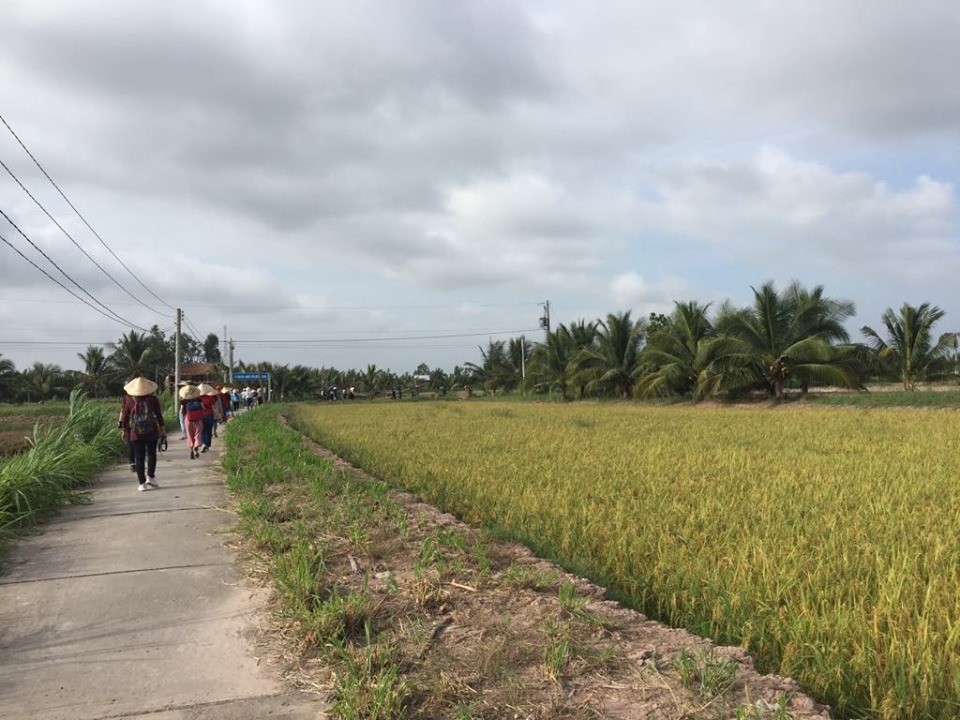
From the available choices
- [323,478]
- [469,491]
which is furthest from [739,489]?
[323,478]

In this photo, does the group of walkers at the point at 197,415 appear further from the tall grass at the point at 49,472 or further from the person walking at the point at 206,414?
the tall grass at the point at 49,472

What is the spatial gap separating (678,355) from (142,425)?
2395cm

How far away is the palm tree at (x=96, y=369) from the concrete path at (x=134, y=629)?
172ft

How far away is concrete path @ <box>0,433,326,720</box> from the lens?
8.84 feet

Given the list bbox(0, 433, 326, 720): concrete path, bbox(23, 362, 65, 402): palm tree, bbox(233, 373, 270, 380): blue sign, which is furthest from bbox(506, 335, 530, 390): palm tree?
bbox(0, 433, 326, 720): concrete path

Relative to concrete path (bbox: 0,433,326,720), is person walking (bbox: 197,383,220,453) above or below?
above

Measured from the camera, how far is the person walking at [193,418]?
464 inches

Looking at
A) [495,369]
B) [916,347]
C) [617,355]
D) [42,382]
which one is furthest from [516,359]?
[42,382]

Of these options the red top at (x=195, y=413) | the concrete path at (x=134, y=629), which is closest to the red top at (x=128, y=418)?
the concrete path at (x=134, y=629)

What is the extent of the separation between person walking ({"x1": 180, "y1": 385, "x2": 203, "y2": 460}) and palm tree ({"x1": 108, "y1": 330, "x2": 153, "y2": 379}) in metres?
38.7

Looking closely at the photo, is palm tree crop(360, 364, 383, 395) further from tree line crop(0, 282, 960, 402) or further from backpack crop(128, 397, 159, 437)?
backpack crop(128, 397, 159, 437)

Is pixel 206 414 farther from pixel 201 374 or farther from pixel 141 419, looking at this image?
pixel 201 374

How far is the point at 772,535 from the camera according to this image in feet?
15.1

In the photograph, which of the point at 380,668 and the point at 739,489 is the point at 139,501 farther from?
the point at 739,489
